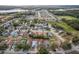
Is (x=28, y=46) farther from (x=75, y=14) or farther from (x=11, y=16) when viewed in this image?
(x=75, y=14)

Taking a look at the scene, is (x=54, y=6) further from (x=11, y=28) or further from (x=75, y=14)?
(x=11, y=28)
